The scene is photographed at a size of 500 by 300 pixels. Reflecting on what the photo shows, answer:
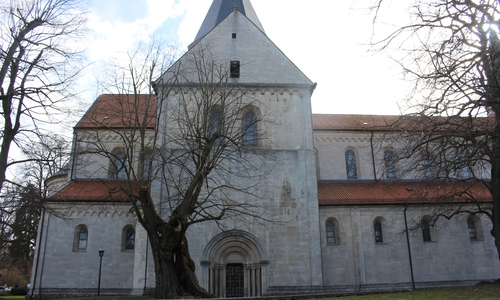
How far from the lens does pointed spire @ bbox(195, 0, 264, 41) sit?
29.4 meters

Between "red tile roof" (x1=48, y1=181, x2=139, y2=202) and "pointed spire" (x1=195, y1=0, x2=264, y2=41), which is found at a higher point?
"pointed spire" (x1=195, y1=0, x2=264, y2=41)

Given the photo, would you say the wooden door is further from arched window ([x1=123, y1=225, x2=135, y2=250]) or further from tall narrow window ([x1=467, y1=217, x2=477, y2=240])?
tall narrow window ([x1=467, y1=217, x2=477, y2=240])

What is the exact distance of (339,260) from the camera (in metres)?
23.9

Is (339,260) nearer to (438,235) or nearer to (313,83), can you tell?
(438,235)

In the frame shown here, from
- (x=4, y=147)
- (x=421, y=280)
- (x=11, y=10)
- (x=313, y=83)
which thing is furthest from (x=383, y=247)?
(x=11, y=10)

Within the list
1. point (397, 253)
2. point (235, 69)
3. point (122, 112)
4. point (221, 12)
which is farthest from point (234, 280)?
point (221, 12)

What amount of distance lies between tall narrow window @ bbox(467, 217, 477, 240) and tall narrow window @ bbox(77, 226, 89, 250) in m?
23.5

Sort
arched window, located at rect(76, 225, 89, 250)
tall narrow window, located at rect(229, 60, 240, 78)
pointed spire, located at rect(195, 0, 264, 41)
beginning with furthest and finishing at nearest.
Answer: pointed spire, located at rect(195, 0, 264, 41), arched window, located at rect(76, 225, 89, 250), tall narrow window, located at rect(229, 60, 240, 78)

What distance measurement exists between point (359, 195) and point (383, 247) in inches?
134

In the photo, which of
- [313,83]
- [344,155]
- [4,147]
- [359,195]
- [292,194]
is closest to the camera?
[4,147]

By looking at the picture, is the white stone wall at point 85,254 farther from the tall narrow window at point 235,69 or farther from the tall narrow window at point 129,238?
the tall narrow window at point 235,69

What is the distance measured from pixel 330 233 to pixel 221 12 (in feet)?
55.3

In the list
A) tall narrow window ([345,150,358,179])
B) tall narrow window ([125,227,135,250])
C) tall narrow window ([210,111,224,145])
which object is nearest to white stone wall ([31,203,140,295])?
tall narrow window ([125,227,135,250])

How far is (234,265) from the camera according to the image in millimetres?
21984
